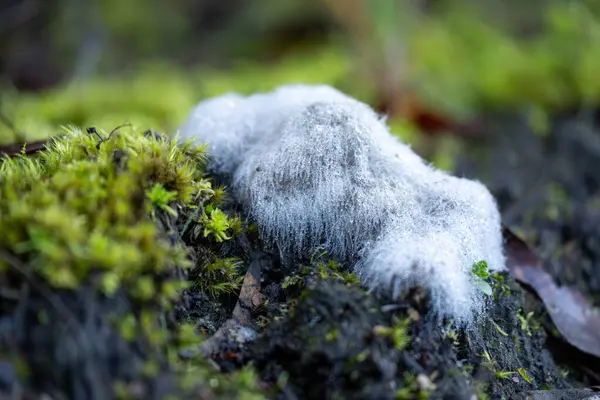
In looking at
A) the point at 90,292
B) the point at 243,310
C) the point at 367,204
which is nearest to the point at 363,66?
the point at 367,204

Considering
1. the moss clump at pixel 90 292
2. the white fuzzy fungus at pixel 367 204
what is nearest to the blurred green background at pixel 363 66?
the white fuzzy fungus at pixel 367 204

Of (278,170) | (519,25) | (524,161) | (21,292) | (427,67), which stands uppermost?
(519,25)

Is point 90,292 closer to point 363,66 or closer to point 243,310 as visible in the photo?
point 243,310

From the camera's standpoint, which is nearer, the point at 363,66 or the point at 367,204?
the point at 367,204

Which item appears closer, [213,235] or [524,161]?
[213,235]

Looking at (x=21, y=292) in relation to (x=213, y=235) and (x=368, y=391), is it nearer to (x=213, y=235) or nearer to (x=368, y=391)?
(x=213, y=235)

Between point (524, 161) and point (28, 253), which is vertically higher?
point (524, 161)

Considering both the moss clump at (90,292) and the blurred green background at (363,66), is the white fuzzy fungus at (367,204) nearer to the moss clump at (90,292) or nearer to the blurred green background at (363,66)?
the moss clump at (90,292)

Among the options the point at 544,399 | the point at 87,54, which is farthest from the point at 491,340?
the point at 87,54
